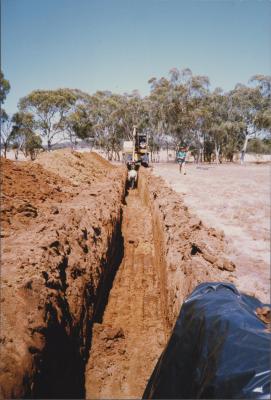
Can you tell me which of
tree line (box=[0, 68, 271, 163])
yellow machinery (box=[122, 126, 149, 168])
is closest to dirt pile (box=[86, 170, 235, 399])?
yellow machinery (box=[122, 126, 149, 168])

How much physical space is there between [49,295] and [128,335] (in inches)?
86.8

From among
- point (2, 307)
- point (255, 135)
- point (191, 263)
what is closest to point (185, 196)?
point (191, 263)

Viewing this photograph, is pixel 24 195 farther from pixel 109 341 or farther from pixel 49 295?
pixel 49 295

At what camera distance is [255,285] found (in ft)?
13.2

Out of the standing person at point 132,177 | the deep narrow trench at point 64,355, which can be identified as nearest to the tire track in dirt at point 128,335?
the deep narrow trench at point 64,355

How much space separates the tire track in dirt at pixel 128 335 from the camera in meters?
4.03

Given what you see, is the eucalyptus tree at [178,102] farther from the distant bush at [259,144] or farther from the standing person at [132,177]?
the standing person at [132,177]

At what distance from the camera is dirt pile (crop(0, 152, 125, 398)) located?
2.57m

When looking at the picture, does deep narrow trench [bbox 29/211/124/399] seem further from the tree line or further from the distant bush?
the distant bush

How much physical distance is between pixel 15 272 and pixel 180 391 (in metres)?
2.31

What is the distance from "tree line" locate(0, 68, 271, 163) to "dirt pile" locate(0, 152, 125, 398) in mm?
30701

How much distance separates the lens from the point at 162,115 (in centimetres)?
3888

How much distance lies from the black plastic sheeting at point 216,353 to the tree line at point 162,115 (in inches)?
1348

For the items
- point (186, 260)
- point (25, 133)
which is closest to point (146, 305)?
point (186, 260)
